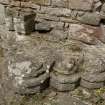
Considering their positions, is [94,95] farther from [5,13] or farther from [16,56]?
[5,13]

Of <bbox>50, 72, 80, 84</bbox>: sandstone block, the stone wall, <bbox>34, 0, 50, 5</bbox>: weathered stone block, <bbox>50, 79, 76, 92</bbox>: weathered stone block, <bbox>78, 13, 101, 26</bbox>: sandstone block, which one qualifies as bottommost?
<bbox>50, 79, 76, 92</bbox>: weathered stone block

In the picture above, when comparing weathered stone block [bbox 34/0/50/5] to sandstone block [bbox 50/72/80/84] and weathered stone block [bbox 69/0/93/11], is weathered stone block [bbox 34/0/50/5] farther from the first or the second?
sandstone block [bbox 50/72/80/84]

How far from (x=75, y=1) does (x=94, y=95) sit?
4.42 ft

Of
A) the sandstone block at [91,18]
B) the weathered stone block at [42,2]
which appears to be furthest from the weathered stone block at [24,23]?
the sandstone block at [91,18]

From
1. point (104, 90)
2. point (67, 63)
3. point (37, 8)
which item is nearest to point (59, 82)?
point (67, 63)

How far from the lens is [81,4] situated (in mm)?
3930

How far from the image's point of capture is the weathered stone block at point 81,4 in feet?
12.7

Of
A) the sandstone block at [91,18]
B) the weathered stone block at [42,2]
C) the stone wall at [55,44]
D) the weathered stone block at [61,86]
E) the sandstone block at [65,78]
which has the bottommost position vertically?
the weathered stone block at [61,86]

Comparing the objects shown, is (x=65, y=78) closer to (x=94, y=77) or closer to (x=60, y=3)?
(x=94, y=77)

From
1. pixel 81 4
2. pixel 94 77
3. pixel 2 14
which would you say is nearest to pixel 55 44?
pixel 81 4

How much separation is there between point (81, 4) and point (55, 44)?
748 mm

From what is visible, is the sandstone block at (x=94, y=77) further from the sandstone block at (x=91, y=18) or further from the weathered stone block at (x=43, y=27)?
the weathered stone block at (x=43, y=27)

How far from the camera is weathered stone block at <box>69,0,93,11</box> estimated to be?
388 cm

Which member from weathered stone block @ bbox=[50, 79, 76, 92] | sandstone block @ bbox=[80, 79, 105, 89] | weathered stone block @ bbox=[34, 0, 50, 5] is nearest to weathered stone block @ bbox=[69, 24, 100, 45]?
weathered stone block @ bbox=[34, 0, 50, 5]
